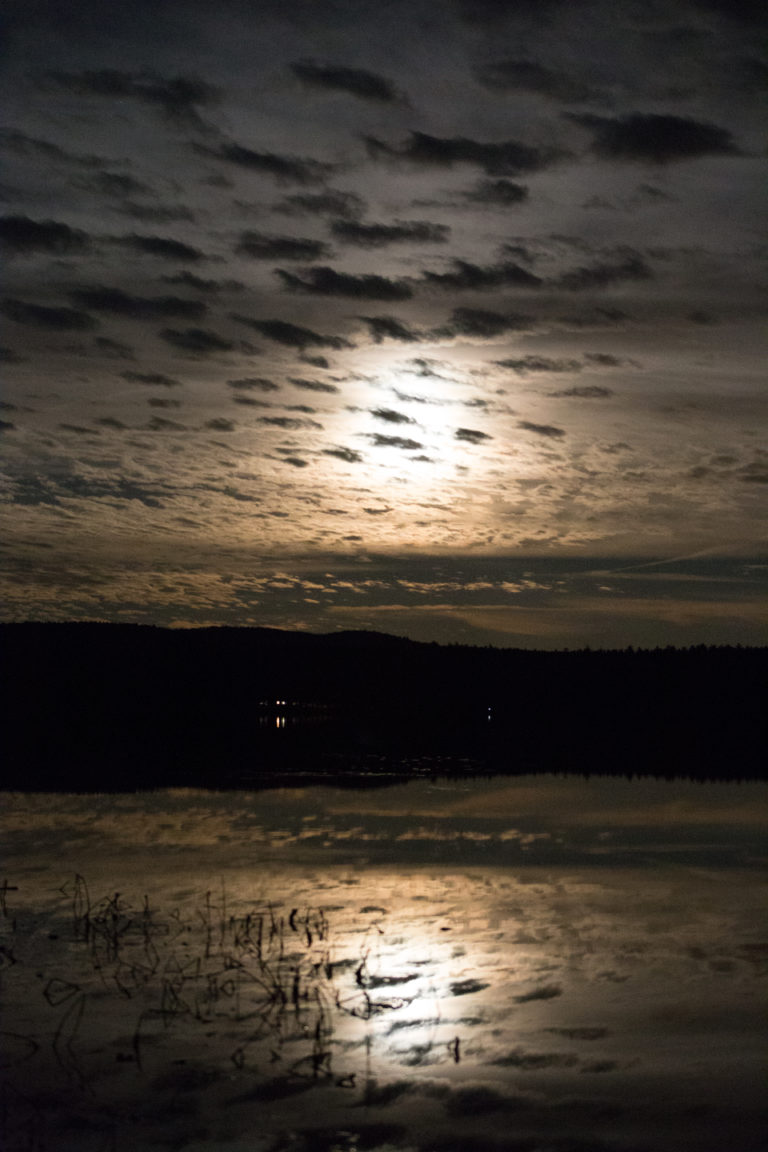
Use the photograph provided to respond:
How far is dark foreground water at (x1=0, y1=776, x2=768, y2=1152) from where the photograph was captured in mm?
10398

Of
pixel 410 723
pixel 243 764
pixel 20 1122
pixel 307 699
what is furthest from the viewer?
pixel 307 699

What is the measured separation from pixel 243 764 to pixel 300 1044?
34176 millimetres

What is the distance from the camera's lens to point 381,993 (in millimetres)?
13875

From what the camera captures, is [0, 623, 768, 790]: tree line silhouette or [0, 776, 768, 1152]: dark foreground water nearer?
[0, 776, 768, 1152]: dark foreground water

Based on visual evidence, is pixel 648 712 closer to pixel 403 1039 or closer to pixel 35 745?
pixel 35 745

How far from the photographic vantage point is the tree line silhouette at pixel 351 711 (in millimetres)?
46531

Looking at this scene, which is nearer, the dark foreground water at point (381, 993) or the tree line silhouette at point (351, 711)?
the dark foreground water at point (381, 993)

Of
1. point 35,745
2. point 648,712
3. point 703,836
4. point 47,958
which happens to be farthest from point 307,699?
point 47,958

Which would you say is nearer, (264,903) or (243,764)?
(264,903)

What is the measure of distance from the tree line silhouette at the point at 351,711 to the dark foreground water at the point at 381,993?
55.2ft

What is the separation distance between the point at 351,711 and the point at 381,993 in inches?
3647

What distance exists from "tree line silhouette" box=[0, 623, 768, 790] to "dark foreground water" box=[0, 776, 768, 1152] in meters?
16.8

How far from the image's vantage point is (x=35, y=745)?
54250mm

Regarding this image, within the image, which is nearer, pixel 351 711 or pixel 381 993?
pixel 381 993
